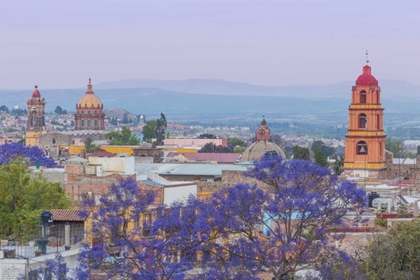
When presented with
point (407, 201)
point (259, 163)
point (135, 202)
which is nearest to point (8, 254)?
point (135, 202)

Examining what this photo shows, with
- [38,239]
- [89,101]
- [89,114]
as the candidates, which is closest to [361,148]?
[38,239]

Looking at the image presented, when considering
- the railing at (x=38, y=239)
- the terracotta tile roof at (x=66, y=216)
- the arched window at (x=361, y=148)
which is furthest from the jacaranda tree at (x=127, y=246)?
the arched window at (x=361, y=148)

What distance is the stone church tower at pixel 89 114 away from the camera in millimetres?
180625

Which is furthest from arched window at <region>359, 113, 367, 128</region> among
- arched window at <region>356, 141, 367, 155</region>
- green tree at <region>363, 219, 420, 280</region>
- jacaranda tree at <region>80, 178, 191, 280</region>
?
jacaranda tree at <region>80, 178, 191, 280</region>

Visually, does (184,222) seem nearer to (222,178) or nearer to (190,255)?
(190,255)

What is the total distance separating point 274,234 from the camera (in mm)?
29750

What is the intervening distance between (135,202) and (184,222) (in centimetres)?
113

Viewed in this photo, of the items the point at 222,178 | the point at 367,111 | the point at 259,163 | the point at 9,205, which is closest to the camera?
→ the point at 259,163

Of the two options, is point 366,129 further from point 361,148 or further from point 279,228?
point 279,228

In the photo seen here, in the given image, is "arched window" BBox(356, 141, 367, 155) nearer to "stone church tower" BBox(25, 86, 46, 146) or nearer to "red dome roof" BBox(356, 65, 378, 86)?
"red dome roof" BBox(356, 65, 378, 86)

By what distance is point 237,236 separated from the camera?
104 ft

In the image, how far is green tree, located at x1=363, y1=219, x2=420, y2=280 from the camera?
1268 inches

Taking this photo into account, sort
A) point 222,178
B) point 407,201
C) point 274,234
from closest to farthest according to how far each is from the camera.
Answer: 1. point 274,234
2. point 407,201
3. point 222,178

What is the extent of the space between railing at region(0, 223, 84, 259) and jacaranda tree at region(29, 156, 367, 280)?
55.9 inches
